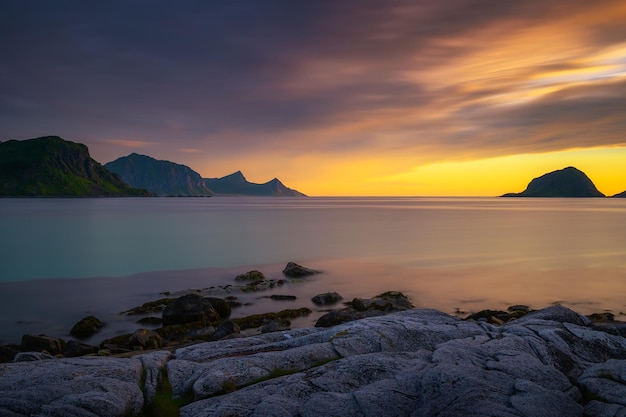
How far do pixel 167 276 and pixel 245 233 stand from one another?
4195 centimetres

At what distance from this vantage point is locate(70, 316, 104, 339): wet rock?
22891 millimetres

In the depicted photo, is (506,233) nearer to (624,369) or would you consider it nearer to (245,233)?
(245,233)

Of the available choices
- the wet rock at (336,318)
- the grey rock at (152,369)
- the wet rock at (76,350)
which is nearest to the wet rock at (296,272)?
the wet rock at (336,318)

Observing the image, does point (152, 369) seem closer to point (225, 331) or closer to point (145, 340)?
point (145, 340)

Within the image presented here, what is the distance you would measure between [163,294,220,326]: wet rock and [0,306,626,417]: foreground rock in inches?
375

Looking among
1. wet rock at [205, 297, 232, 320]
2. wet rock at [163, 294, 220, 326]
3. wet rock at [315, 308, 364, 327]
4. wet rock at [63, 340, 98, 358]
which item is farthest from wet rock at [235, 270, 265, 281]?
wet rock at [63, 340, 98, 358]

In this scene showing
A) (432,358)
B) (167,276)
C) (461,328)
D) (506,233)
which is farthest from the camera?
(506,233)

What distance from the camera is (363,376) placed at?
11594 millimetres

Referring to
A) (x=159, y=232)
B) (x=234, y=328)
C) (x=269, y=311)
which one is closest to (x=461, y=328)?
(x=234, y=328)

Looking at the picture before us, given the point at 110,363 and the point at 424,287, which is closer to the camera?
the point at 110,363

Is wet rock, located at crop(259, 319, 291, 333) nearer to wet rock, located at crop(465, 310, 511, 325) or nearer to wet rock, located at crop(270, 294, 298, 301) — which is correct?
wet rock, located at crop(270, 294, 298, 301)

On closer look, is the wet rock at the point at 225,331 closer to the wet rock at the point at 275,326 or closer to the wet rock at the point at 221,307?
the wet rock at the point at 275,326

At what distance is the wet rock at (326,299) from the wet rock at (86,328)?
14.4 m

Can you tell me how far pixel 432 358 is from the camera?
41.3 ft
